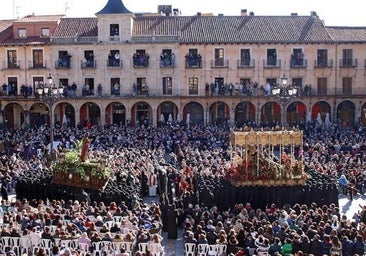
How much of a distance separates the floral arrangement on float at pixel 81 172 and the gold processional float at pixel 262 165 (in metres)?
5.25

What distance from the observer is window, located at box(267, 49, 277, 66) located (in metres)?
51.0

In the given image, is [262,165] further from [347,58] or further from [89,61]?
[347,58]

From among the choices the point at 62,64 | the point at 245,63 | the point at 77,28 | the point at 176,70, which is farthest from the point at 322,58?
the point at 62,64

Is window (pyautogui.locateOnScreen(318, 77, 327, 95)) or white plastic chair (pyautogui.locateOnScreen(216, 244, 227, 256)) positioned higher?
window (pyautogui.locateOnScreen(318, 77, 327, 95))

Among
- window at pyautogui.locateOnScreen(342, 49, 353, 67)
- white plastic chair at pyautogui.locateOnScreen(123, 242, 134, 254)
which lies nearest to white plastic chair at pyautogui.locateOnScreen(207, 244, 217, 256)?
white plastic chair at pyautogui.locateOnScreen(123, 242, 134, 254)

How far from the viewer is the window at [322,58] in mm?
51156

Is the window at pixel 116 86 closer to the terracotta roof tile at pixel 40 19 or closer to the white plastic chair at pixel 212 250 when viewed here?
the terracotta roof tile at pixel 40 19

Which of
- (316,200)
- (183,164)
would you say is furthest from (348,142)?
(316,200)

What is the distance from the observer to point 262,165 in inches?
1055

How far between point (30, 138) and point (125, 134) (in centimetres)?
627

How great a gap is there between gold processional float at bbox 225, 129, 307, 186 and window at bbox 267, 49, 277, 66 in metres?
24.0

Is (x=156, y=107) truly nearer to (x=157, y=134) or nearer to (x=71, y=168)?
(x=157, y=134)

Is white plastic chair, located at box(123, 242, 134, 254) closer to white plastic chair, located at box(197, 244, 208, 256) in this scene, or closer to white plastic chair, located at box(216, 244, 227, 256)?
white plastic chair, located at box(197, 244, 208, 256)

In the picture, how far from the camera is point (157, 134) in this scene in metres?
43.3
